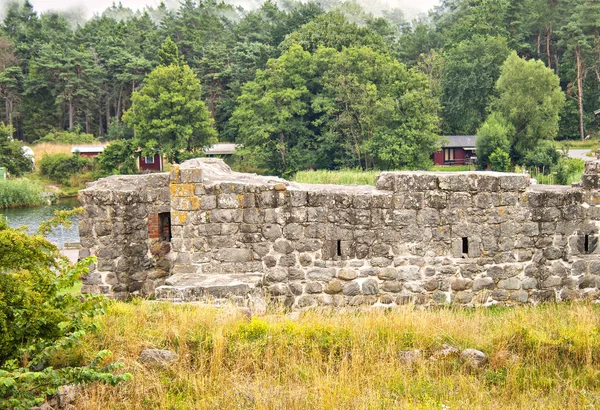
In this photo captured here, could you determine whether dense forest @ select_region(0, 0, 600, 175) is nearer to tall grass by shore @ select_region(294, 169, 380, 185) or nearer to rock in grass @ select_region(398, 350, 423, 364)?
tall grass by shore @ select_region(294, 169, 380, 185)

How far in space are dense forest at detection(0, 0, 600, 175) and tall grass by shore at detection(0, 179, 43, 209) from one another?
1341 centimetres

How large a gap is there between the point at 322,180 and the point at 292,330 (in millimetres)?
31141

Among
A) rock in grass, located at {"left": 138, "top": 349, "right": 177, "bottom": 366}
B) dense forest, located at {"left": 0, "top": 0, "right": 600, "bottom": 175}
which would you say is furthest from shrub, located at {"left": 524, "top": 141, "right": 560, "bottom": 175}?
rock in grass, located at {"left": 138, "top": 349, "right": 177, "bottom": 366}

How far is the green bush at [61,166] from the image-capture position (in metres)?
52.8

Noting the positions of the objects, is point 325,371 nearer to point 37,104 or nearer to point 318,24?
point 318,24

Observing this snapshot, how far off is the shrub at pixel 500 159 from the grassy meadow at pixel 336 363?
4197 cm

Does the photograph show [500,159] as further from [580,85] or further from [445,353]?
[445,353]

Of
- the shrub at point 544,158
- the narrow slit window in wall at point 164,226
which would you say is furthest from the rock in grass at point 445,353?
the shrub at point 544,158

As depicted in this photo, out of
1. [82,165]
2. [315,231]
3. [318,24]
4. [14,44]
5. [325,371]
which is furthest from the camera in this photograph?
[14,44]

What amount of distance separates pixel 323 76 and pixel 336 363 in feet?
156

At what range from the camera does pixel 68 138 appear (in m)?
62.9

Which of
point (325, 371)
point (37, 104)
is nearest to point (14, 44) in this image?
point (37, 104)

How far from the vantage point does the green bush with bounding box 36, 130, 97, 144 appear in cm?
6281

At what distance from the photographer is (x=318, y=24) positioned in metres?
60.3
